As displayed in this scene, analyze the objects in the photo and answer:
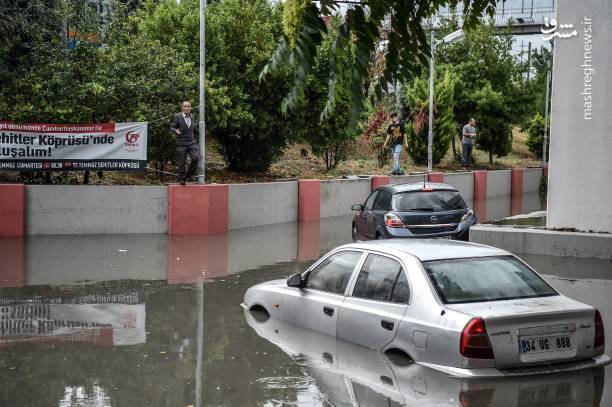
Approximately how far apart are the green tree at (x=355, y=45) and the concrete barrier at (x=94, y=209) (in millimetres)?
13678

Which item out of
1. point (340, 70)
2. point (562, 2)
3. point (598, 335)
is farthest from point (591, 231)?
point (340, 70)

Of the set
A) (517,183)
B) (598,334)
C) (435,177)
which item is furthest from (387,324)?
(517,183)

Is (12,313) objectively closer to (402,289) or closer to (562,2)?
(402,289)

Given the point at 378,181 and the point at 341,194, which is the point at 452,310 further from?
the point at 378,181

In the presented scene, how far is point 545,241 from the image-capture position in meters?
16.9

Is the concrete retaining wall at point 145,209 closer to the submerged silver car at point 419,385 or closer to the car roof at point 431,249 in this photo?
the car roof at point 431,249

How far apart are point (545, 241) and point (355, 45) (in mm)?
11662

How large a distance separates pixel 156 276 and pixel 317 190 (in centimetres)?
1089

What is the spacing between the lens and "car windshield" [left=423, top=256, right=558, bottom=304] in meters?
8.20

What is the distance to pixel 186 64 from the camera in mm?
22938

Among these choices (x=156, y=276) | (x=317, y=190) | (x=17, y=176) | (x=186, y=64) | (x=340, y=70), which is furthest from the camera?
(x=317, y=190)

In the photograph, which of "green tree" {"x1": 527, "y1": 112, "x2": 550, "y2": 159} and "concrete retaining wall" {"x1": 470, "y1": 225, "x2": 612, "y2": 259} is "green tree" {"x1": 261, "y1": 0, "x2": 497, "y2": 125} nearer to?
"concrete retaining wall" {"x1": 470, "y1": 225, "x2": 612, "y2": 259}

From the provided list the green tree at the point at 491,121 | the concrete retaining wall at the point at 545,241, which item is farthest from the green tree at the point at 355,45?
the green tree at the point at 491,121

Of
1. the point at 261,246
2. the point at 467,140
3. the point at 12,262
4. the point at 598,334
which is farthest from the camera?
the point at 467,140
